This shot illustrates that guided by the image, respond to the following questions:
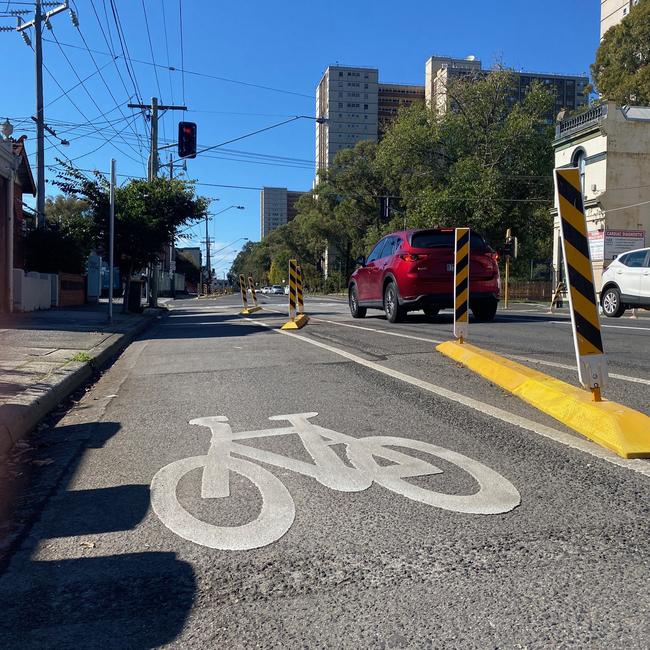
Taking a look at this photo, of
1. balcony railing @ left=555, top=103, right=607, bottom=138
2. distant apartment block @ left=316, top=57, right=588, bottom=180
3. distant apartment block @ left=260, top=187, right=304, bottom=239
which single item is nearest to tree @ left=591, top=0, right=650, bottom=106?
balcony railing @ left=555, top=103, right=607, bottom=138

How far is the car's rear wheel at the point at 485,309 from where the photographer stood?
13.2 meters

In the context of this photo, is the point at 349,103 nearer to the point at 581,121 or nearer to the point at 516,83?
the point at 516,83

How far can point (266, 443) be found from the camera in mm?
4309

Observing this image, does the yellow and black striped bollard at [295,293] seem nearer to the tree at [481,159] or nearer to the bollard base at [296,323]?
the bollard base at [296,323]

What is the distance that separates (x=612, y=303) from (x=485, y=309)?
16.7ft

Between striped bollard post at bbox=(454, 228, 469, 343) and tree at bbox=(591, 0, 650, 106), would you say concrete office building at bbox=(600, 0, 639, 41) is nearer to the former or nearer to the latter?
tree at bbox=(591, 0, 650, 106)

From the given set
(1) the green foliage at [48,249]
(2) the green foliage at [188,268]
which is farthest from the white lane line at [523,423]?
(2) the green foliage at [188,268]

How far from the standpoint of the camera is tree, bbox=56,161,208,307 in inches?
837

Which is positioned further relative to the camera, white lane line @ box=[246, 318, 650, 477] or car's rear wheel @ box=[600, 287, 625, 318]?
car's rear wheel @ box=[600, 287, 625, 318]

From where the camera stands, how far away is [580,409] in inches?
174

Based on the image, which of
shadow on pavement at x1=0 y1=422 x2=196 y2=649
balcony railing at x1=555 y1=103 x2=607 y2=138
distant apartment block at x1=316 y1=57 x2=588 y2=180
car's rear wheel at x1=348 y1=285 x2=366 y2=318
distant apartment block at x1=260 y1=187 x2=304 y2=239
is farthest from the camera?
distant apartment block at x1=260 y1=187 x2=304 y2=239

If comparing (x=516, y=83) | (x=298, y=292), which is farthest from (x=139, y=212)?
(x=516, y=83)

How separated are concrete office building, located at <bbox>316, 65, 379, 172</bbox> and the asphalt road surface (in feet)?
415

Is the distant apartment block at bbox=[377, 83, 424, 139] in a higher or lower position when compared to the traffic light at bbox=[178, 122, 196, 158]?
higher
